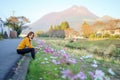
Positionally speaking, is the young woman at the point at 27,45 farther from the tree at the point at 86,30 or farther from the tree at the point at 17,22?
the tree at the point at 86,30

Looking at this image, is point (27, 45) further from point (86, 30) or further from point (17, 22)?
point (86, 30)

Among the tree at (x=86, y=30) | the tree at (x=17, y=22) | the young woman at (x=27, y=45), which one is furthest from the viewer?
the tree at (x=86, y=30)

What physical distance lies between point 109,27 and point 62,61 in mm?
79719

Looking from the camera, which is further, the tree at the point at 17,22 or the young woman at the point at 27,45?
the tree at the point at 17,22

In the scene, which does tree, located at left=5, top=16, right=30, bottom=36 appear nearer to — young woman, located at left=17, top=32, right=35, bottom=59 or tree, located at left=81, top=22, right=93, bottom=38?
tree, located at left=81, top=22, right=93, bottom=38

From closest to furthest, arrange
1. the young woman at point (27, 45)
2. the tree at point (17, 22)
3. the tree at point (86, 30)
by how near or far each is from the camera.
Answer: the young woman at point (27, 45) < the tree at point (17, 22) < the tree at point (86, 30)

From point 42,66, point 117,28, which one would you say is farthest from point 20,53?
point 117,28

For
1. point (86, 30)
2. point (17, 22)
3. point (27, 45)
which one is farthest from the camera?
point (86, 30)

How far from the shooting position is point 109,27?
3381 inches

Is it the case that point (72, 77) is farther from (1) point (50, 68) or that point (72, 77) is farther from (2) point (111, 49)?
(2) point (111, 49)

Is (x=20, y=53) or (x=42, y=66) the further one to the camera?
(x=20, y=53)

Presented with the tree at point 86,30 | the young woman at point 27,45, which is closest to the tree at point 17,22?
the tree at point 86,30

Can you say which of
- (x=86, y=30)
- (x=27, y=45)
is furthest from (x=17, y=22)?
(x=27, y=45)

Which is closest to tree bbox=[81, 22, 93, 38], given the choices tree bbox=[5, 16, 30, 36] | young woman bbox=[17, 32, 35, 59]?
tree bbox=[5, 16, 30, 36]
